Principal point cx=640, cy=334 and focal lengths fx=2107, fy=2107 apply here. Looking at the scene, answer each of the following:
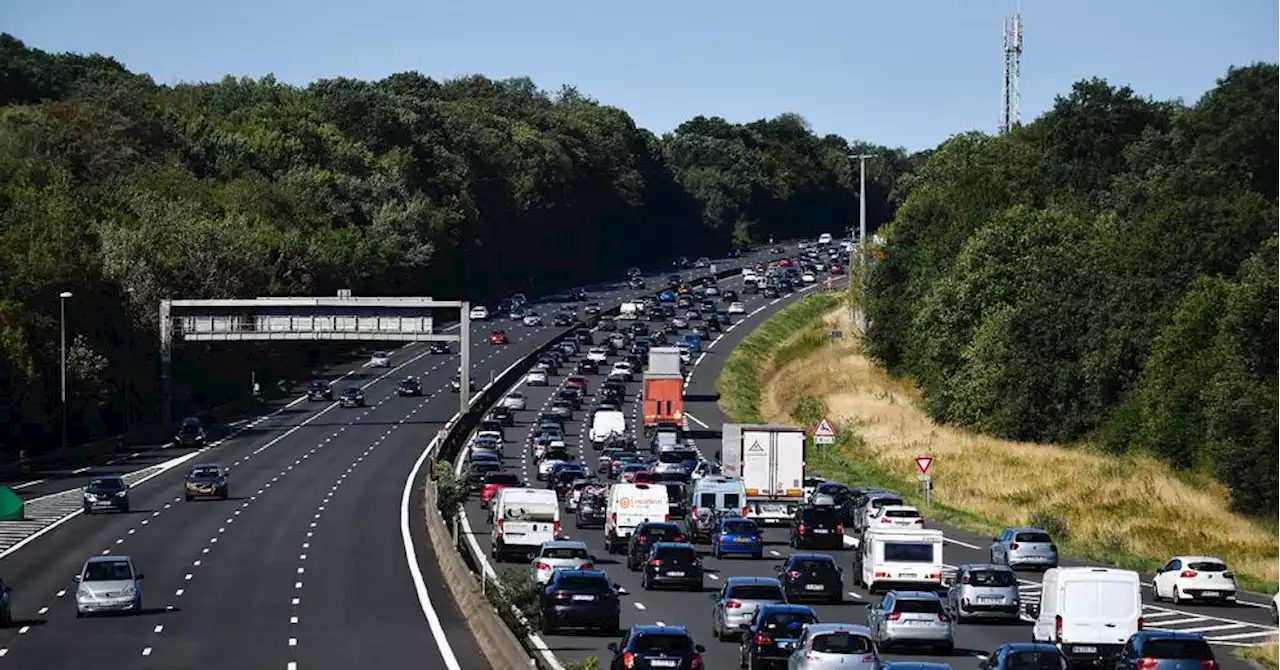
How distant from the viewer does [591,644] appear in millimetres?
41688

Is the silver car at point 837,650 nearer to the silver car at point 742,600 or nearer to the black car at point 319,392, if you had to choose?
the silver car at point 742,600

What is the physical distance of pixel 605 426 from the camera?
109m

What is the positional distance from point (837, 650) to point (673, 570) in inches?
759

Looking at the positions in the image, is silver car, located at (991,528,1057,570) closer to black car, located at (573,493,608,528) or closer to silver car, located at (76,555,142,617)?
black car, located at (573,493,608,528)

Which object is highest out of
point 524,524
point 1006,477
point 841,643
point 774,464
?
point 841,643

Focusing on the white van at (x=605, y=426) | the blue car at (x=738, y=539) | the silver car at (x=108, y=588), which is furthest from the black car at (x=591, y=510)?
the white van at (x=605, y=426)

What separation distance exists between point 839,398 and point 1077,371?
82.0 ft

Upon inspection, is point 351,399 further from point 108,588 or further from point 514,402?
point 108,588

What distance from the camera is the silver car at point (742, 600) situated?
137 feet

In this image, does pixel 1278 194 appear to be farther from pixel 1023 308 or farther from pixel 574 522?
pixel 574 522

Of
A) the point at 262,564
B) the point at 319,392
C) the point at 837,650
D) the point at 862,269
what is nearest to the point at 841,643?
the point at 837,650

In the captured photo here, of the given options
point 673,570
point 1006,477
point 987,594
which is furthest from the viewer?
point 1006,477

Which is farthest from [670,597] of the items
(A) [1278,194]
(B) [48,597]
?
(A) [1278,194]

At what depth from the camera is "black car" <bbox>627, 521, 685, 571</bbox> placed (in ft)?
186
